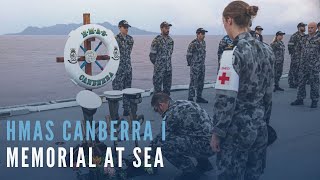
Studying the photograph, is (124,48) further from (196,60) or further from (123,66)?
(196,60)

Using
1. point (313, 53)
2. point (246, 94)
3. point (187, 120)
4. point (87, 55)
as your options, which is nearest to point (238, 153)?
point (246, 94)

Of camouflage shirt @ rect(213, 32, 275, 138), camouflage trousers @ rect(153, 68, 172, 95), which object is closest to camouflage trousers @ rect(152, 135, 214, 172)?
camouflage shirt @ rect(213, 32, 275, 138)

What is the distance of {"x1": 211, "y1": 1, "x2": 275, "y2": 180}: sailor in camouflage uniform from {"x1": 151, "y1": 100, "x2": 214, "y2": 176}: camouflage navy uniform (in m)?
1.12

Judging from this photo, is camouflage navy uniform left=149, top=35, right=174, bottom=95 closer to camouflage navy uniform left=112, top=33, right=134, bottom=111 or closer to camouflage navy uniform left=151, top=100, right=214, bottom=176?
camouflage navy uniform left=112, top=33, right=134, bottom=111

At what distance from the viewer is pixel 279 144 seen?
5.18 m

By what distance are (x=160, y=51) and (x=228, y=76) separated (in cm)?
550

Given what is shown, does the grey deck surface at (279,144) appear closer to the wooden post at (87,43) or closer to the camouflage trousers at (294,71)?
the wooden post at (87,43)

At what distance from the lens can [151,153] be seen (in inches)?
163

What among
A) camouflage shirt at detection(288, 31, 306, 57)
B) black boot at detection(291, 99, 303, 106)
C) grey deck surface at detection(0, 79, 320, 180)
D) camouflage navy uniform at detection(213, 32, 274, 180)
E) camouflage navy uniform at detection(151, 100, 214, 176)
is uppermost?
camouflage shirt at detection(288, 31, 306, 57)

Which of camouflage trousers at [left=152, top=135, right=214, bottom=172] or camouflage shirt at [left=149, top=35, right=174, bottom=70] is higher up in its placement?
camouflage shirt at [left=149, top=35, right=174, bottom=70]

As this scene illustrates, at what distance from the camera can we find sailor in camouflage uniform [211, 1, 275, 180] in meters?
2.39

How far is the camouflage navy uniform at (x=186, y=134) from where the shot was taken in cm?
375

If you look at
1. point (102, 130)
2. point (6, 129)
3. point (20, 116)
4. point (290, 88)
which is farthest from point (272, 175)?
point (290, 88)

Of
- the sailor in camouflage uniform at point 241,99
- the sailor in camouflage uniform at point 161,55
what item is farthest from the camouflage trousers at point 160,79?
the sailor in camouflage uniform at point 241,99
